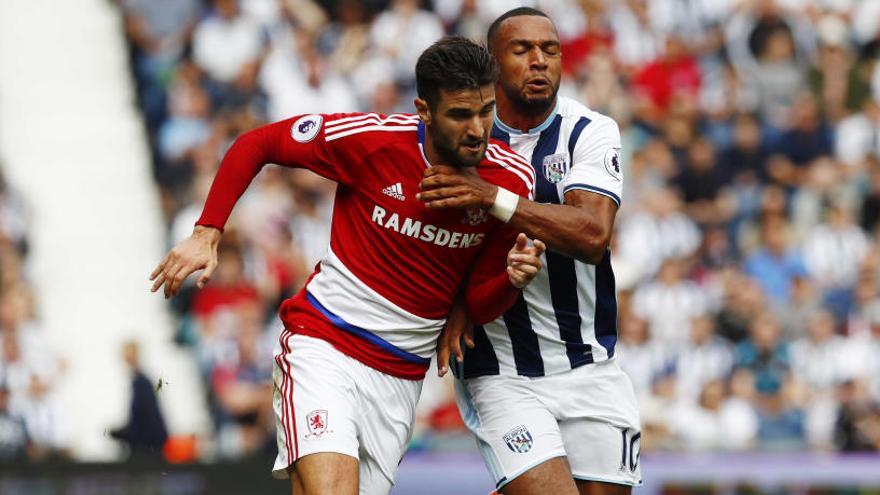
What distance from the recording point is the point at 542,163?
267 inches

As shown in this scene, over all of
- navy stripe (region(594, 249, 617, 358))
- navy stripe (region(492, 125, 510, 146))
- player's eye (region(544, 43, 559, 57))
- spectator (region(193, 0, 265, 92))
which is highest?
spectator (region(193, 0, 265, 92))

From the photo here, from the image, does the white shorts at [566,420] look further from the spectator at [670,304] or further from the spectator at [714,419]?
the spectator at [670,304]

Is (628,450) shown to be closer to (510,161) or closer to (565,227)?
(565,227)

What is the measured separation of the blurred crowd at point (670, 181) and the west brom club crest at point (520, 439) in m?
3.90

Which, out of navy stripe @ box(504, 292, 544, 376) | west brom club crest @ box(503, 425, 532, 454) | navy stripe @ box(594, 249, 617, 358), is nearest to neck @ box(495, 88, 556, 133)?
navy stripe @ box(594, 249, 617, 358)

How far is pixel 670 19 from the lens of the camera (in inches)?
628

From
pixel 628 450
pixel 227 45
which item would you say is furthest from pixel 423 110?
pixel 227 45

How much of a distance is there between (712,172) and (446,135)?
846 centimetres

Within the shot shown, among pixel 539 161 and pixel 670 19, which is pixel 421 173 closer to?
pixel 539 161

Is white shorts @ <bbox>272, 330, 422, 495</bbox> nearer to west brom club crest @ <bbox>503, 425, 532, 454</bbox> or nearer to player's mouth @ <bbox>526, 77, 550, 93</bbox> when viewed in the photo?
west brom club crest @ <bbox>503, 425, 532, 454</bbox>

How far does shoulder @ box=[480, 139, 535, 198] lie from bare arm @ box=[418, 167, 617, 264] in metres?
0.15

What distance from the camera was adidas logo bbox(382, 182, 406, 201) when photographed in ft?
21.0

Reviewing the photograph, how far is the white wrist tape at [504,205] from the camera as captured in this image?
620 cm

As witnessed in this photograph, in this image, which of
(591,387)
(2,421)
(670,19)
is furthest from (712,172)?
(591,387)
